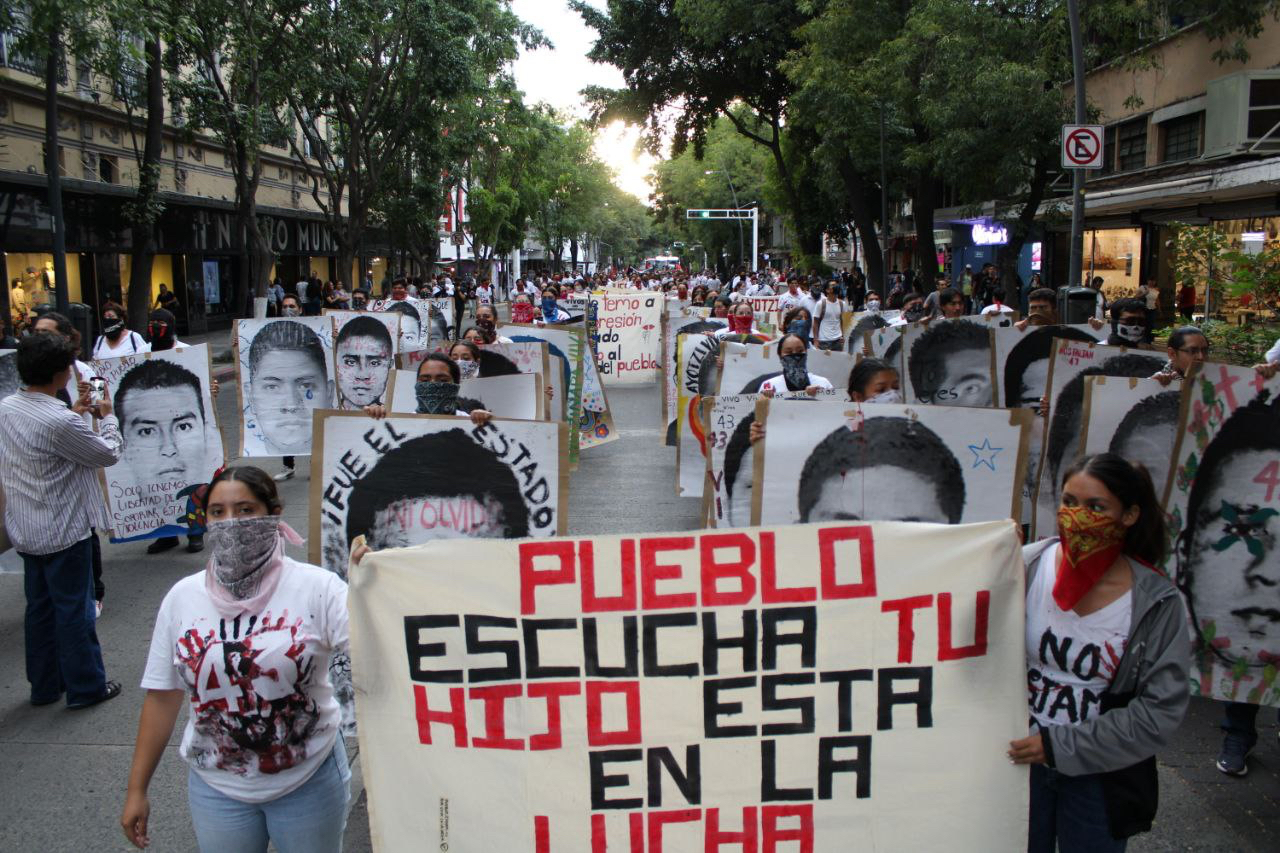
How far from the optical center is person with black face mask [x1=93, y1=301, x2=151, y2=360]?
8555 millimetres

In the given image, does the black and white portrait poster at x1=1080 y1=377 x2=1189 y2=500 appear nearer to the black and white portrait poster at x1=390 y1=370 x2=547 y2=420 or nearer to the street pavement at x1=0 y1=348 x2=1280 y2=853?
the street pavement at x1=0 y1=348 x2=1280 y2=853

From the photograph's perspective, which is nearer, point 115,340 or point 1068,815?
point 1068,815

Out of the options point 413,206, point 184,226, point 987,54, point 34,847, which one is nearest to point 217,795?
point 34,847

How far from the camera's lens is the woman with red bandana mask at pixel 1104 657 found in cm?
274

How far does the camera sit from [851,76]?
75.6 feet

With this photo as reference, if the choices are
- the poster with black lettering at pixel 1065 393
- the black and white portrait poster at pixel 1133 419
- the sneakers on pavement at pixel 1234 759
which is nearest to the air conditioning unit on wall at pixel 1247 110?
the poster with black lettering at pixel 1065 393

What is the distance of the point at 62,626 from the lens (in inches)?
210

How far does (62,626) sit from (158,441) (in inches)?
114

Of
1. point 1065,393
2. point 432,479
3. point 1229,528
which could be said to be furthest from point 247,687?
point 1065,393

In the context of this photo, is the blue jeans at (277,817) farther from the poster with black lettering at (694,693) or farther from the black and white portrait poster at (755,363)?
the black and white portrait poster at (755,363)

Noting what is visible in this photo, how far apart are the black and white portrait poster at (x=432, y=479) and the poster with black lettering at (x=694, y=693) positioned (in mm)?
2049

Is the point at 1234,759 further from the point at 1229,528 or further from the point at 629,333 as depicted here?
the point at 629,333

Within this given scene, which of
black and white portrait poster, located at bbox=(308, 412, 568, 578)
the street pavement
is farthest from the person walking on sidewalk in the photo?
black and white portrait poster, located at bbox=(308, 412, 568, 578)

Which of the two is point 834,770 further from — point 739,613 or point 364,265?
point 364,265
